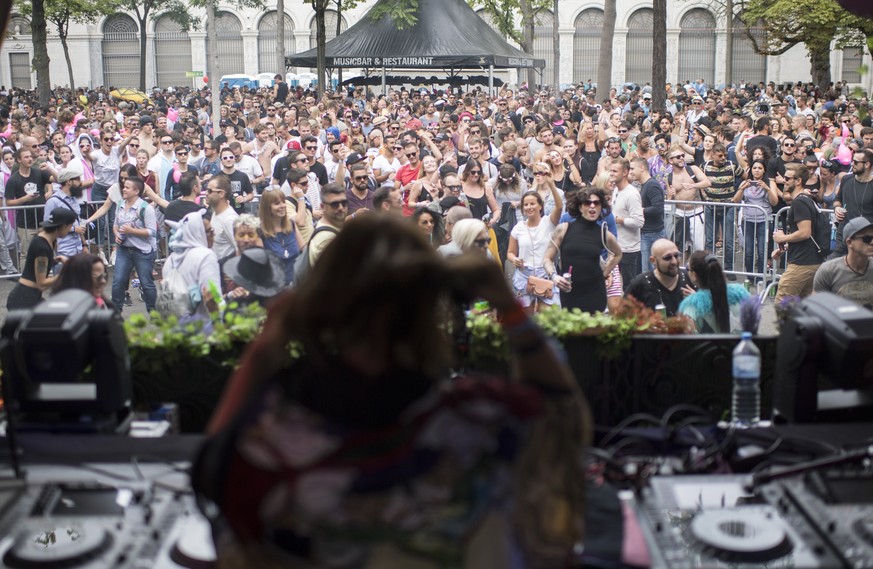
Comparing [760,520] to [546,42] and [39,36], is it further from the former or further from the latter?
[546,42]


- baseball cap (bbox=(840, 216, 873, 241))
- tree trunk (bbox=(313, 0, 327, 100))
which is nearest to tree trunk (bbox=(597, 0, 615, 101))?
tree trunk (bbox=(313, 0, 327, 100))

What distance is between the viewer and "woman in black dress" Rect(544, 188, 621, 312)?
905 centimetres

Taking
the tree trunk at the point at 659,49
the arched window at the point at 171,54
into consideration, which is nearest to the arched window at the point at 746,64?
the arched window at the point at 171,54

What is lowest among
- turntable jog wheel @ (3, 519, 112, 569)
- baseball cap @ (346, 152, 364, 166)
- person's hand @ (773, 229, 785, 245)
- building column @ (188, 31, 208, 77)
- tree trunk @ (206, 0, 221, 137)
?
turntable jog wheel @ (3, 519, 112, 569)

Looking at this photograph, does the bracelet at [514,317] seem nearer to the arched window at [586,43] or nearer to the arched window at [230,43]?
the arched window at [586,43]

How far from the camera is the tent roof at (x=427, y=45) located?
28750 mm

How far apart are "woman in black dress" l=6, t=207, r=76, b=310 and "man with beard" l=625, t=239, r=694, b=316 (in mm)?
4878

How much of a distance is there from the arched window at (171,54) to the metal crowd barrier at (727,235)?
192ft

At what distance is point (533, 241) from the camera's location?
31.3 ft

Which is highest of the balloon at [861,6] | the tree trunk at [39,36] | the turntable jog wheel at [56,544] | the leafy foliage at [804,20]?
the leafy foliage at [804,20]

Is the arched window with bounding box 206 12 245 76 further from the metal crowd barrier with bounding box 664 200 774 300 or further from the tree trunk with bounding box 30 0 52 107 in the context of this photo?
the metal crowd barrier with bounding box 664 200 774 300

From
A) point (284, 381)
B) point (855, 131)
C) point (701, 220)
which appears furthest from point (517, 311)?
point (855, 131)

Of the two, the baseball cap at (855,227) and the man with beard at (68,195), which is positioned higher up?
the man with beard at (68,195)

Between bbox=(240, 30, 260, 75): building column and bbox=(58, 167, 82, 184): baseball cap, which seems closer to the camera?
bbox=(58, 167, 82, 184): baseball cap
